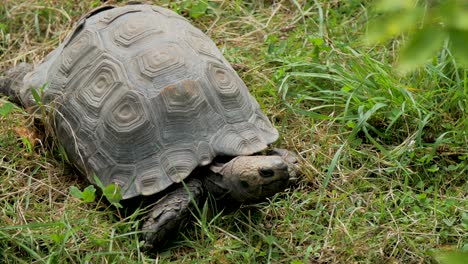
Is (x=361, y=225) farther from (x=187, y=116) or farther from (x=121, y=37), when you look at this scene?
(x=121, y=37)

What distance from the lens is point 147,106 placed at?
3.26 m

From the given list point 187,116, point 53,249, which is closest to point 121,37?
point 187,116

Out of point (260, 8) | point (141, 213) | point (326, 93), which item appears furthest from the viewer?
point (260, 8)

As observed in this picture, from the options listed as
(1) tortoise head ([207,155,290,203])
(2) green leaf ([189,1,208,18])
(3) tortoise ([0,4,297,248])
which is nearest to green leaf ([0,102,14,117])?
(3) tortoise ([0,4,297,248])

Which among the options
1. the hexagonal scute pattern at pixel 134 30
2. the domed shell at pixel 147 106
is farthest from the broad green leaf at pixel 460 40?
the hexagonal scute pattern at pixel 134 30

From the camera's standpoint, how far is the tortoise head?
299 centimetres

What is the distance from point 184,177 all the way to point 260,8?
234cm

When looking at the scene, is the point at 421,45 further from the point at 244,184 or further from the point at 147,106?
the point at 147,106

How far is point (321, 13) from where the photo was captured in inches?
186

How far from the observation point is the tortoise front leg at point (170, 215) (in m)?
3.06

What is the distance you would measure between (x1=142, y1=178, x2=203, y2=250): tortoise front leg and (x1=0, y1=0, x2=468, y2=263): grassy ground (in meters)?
0.06

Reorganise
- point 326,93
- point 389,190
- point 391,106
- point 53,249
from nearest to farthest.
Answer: point 53,249
point 389,190
point 391,106
point 326,93

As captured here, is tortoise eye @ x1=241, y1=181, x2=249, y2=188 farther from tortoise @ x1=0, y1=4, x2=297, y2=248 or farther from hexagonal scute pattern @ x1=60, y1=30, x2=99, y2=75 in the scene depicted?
hexagonal scute pattern @ x1=60, y1=30, x2=99, y2=75

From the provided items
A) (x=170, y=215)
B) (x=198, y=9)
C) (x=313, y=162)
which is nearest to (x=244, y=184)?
(x=170, y=215)
